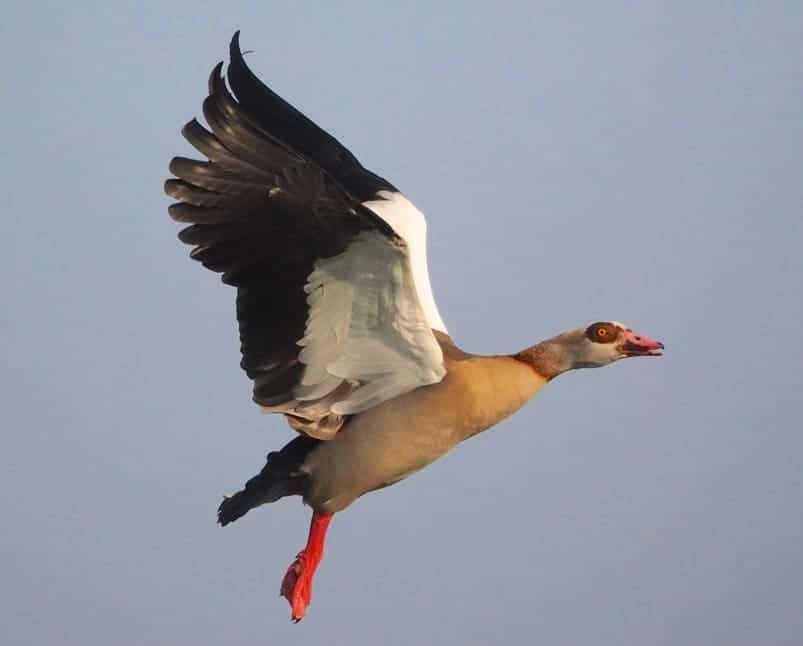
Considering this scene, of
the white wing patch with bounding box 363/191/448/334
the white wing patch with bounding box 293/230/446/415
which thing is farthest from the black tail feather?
the white wing patch with bounding box 363/191/448/334

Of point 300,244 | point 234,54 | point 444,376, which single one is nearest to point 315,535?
point 444,376

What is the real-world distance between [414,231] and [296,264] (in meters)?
2.19

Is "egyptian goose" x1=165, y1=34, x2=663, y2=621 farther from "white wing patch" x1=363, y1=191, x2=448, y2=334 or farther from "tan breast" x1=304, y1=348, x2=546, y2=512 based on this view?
"white wing patch" x1=363, y1=191, x2=448, y2=334

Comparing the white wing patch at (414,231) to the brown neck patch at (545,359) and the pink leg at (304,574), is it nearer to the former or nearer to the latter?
the brown neck patch at (545,359)

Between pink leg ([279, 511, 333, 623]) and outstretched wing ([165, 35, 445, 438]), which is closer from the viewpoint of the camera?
outstretched wing ([165, 35, 445, 438])

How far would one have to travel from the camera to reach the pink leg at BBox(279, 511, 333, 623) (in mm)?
12672

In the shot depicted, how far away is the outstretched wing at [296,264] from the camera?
11461 mm

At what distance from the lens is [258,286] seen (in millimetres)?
Answer: 11867

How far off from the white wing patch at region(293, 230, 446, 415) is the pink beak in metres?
1.35

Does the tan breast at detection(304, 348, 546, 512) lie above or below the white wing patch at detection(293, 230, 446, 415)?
below

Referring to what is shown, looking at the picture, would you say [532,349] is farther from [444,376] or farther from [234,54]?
[234,54]

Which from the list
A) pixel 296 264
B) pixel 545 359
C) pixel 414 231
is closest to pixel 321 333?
pixel 296 264

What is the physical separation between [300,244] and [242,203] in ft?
1.35

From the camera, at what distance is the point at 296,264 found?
38.4 ft
